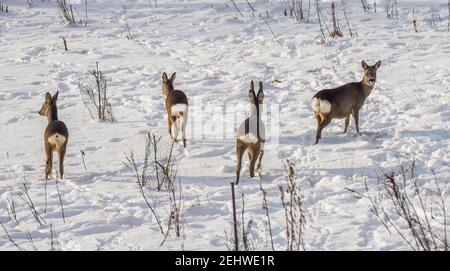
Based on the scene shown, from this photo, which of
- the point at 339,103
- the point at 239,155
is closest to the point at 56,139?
the point at 239,155

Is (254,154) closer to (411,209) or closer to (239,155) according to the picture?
(239,155)

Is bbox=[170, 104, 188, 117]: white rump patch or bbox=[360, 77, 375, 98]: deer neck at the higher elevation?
bbox=[360, 77, 375, 98]: deer neck

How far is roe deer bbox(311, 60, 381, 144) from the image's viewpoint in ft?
29.9

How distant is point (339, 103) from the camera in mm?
9219

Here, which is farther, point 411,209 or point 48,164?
point 48,164

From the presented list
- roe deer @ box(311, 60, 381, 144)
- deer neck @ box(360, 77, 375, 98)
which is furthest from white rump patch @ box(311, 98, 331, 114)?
deer neck @ box(360, 77, 375, 98)

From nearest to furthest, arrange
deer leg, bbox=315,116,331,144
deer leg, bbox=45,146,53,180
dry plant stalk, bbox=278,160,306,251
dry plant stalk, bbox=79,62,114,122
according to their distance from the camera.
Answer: dry plant stalk, bbox=278,160,306,251 < deer leg, bbox=45,146,53,180 < deer leg, bbox=315,116,331,144 < dry plant stalk, bbox=79,62,114,122

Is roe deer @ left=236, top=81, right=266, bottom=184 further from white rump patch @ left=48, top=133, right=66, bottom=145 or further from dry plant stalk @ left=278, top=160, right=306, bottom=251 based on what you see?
white rump patch @ left=48, top=133, right=66, bottom=145

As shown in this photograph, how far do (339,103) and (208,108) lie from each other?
2502 millimetres

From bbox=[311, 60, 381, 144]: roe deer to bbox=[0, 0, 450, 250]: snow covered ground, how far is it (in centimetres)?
26

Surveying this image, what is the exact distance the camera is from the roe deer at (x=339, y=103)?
9109mm

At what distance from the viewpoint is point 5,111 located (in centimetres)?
1091
